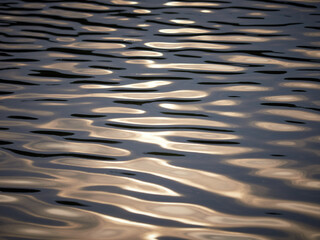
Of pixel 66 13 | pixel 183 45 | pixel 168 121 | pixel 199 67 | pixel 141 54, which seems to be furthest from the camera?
pixel 66 13

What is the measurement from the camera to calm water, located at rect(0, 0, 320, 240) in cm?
123

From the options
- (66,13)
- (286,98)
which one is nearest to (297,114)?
(286,98)

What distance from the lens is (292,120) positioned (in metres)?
1.81

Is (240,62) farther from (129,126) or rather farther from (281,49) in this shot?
(129,126)

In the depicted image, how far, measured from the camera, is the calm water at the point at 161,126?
123cm

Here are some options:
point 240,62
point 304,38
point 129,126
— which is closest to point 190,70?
point 240,62

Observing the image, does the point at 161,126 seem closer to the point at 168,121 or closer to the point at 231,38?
the point at 168,121

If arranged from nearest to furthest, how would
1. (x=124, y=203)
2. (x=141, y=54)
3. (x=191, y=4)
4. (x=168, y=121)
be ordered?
(x=124, y=203)
(x=168, y=121)
(x=141, y=54)
(x=191, y=4)

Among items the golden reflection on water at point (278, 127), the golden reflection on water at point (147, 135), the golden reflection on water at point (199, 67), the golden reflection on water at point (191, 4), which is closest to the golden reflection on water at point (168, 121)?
the golden reflection on water at point (147, 135)

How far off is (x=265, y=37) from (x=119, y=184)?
1.84 meters

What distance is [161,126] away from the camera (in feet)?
5.85

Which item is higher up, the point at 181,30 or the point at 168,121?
the point at 181,30

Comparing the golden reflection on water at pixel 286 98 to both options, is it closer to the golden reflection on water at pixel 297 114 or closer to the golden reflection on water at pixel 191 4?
the golden reflection on water at pixel 297 114

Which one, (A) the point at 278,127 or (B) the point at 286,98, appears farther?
(B) the point at 286,98
